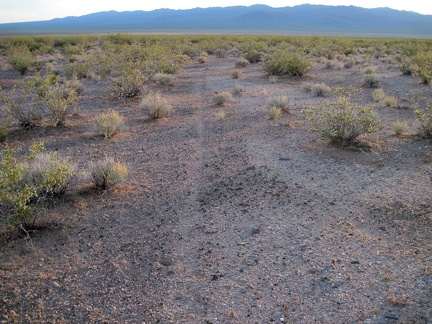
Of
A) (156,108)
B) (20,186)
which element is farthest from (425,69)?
(20,186)

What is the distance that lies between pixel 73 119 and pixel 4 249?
8351 millimetres

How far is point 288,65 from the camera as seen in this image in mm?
22000

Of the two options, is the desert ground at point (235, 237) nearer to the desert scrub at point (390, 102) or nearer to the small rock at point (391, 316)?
the small rock at point (391, 316)

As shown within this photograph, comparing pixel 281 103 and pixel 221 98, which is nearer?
pixel 281 103

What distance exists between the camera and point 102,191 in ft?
25.0

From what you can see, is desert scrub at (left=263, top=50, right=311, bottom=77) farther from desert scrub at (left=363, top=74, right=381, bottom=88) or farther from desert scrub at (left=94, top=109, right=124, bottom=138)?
desert scrub at (left=94, top=109, right=124, bottom=138)

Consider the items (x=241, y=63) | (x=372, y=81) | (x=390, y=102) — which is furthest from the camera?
(x=241, y=63)

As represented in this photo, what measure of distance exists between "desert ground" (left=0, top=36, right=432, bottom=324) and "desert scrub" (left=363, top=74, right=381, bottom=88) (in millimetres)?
8275

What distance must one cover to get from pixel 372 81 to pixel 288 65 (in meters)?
5.05

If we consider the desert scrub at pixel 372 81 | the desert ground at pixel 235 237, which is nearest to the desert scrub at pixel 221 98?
the desert ground at pixel 235 237

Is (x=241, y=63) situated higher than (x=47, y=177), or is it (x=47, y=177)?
(x=241, y=63)

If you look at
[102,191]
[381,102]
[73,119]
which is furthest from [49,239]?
[381,102]

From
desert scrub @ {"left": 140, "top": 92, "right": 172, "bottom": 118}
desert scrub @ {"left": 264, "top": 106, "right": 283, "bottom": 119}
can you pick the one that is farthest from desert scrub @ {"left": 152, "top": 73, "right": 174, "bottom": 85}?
desert scrub @ {"left": 264, "top": 106, "right": 283, "bottom": 119}

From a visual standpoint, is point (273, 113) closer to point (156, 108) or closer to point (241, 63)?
point (156, 108)
